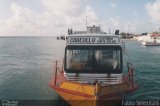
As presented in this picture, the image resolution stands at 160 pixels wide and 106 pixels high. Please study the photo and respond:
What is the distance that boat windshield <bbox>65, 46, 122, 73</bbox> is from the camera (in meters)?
16.3

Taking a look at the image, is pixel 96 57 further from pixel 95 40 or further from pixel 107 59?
pixel 95 40

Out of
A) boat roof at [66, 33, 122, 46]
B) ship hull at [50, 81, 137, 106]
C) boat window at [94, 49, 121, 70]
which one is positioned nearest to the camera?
ship hull at [50, 81, 137, 106]

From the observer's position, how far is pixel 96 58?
1623 centimetres

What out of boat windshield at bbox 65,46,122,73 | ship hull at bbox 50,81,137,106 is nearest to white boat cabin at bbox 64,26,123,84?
boat windshield at bbox 65,46,122,73

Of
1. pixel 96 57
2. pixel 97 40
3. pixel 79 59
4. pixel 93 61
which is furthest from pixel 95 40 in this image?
pixel 79 59

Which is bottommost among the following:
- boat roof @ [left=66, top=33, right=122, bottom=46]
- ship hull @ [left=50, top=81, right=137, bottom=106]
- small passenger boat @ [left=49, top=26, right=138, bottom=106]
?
ship hull @ [left=50, top=81, right=137, bottom=106]

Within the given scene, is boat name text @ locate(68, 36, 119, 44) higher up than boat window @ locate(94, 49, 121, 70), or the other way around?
boat name text @ locate(68, 36, 119, 44)

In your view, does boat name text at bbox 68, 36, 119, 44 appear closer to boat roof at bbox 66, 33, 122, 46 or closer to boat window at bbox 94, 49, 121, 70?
boat roof at bbox 66, 33, 122, 46

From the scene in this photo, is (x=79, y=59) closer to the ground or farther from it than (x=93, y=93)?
farther from it

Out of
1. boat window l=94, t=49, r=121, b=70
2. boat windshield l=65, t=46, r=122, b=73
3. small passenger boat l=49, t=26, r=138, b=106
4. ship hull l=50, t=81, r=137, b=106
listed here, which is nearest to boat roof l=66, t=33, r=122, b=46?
small passenger boat l=49, t=26, r=138, b=106

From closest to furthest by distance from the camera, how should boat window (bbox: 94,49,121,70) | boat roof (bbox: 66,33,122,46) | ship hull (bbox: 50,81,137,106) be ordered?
ship hull (bbox: 50,81,137,106)
boat window (bbox: 94,49,121,70)
boat roof (bbox: 66,33,122,46)

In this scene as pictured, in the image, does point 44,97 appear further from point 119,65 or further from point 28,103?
point 119,65

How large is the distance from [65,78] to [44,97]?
4.85 m

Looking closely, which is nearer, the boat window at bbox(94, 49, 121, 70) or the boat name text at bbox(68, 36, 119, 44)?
the boat window at bbox(94, 49, 121, 70)
